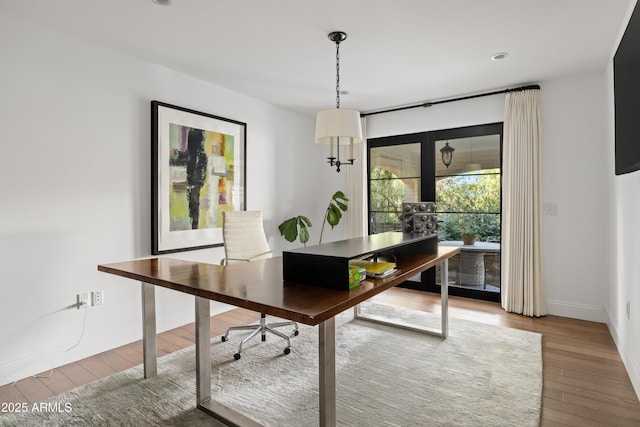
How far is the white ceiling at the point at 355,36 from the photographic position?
2.27 m

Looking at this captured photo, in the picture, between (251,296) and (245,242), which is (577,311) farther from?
(251,296)

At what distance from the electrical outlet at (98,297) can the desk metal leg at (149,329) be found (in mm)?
758

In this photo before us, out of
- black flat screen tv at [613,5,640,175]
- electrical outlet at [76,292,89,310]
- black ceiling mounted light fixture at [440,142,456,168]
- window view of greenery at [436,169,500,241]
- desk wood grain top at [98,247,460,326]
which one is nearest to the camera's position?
desk wood grain top at [98,247,460,326]

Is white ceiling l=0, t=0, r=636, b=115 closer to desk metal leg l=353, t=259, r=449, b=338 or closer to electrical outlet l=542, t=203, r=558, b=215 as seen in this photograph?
electrical outlet l=542, t=203, r=558, b=215

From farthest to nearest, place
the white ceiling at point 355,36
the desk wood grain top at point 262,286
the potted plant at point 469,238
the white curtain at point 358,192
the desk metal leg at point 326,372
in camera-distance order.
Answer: the white curtain at point 358,192, the potted plant at point 469,238, the white ceiling at point 355,36, the desk metal leg at point 326,372, the desk wood grain top at point 262,286

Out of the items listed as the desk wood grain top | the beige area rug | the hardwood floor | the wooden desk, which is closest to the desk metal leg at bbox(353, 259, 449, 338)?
the beige area rug

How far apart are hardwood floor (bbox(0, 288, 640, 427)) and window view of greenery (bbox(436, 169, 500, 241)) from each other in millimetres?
998

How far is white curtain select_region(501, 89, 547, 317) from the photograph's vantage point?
12.0ft

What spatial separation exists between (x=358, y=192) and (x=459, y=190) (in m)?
1.32

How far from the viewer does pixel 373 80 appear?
11.9 ft

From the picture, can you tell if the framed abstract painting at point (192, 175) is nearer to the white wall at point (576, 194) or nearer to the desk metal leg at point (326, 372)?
the desk metal leg at point (326, 372)

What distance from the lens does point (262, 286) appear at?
1.64 meters

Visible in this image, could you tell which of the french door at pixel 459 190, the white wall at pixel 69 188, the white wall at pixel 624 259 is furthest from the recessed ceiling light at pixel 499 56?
the white wall at pixel 69 188

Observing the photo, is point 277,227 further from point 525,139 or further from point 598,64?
point 598,64
